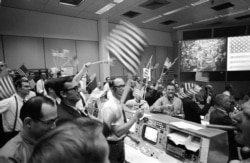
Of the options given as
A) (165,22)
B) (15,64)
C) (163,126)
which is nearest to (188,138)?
(163,126)

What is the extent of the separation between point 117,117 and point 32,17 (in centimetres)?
494

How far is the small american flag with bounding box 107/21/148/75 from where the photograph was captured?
608mm

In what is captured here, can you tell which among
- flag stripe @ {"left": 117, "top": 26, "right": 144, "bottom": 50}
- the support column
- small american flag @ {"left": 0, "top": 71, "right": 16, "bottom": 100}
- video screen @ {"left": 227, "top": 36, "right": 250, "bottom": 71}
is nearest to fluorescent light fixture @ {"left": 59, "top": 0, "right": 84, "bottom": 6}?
the support column

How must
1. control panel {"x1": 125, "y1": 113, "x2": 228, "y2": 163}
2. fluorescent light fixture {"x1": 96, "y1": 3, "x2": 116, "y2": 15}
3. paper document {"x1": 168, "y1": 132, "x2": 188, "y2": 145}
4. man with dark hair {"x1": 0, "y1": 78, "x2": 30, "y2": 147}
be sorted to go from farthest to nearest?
1. fluorescent light fixture {"x1": 96, "y1": 3, "x2": 116, "y2": 15}
2. man with dark hair {"x1": 0, "y1": 78, "x2": 30, "y2": 147}
3. paper document {"x1": 168, "y1": 132, "x2": 188, "y2": 145}
4. control panel {"x1": 125, "y1": 113, "x2": 228, "y2": 163}

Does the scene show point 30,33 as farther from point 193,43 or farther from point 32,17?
point 193,43

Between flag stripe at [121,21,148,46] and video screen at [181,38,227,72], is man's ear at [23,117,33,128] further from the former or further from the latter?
video screen at [181,38,227,72]

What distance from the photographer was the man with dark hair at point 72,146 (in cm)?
34

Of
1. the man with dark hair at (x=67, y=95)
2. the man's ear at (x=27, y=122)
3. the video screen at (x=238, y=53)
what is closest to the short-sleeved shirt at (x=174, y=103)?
the man with dark hair at (x=67, y=95)

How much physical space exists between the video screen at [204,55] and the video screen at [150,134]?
18.3 feet

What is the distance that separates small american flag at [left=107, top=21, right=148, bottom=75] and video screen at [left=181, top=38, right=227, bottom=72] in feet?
21.0

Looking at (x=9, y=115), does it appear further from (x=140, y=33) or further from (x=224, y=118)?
(x=224, y=118)

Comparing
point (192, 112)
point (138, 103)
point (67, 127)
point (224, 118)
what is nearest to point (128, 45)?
point (67, 127)

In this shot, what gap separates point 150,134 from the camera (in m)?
1.54

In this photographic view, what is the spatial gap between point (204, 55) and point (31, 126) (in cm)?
672
